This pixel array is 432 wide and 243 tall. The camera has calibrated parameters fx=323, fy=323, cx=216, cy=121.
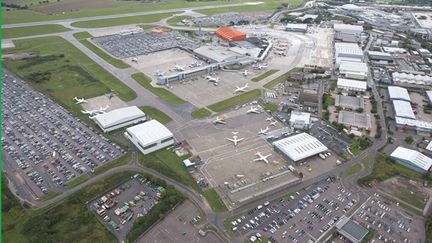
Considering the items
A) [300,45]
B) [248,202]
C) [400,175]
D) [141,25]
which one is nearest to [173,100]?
[248,202]

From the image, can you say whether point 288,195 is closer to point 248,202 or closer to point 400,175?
point 248,202

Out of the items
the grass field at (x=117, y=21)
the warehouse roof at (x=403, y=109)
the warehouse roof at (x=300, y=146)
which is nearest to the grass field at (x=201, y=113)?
the warehouse roof at (x=300, y=146)

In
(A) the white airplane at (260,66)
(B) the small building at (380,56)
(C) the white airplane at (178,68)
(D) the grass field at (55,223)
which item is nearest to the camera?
(D) the grass field at (55,223)

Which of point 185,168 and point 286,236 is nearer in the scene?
point 286,236

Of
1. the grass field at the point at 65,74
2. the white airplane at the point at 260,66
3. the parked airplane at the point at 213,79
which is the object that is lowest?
the grass field at the point at 65,74

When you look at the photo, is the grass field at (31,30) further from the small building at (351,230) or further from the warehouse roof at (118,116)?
the small building at (351,230)

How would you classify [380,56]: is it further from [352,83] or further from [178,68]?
[178,68]
